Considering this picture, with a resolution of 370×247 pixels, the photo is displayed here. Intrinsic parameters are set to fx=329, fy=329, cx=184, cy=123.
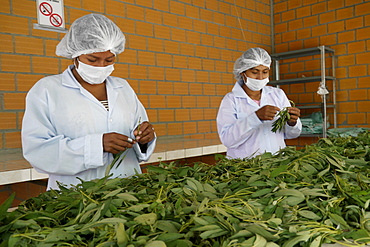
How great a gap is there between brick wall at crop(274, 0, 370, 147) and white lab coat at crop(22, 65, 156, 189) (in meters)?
3.39

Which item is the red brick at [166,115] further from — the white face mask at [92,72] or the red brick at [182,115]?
the white face mask at [92,72]

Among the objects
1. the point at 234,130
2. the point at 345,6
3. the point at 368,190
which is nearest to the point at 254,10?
the point at 345,6

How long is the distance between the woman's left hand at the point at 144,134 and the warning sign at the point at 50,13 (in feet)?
5.55

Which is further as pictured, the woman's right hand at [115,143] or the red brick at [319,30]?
the red brick at [319,30]

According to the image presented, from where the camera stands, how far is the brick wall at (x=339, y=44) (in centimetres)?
407

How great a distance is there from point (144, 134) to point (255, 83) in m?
1.13

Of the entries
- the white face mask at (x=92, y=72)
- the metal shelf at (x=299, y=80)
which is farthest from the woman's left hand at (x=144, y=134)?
the metal shelf at (x=299, y=80)

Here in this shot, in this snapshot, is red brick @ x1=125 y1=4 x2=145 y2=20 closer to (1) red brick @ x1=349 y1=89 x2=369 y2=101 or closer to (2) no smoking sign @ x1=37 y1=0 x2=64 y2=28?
(2) no smoking sign @ x1=37 y1=0 x2=64 y2=28

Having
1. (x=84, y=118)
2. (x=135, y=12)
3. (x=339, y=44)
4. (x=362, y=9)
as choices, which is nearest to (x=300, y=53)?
(x=339, y=44)

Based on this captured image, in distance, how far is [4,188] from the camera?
96.2 inches

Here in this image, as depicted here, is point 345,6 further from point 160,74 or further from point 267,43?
point 160,74

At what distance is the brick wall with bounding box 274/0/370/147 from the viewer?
13.4 feet

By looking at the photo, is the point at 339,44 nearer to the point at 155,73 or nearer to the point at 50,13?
the point at 155,73

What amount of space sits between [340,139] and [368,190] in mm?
776
